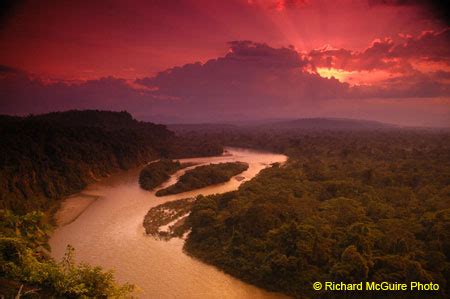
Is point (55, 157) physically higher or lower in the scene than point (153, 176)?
higher

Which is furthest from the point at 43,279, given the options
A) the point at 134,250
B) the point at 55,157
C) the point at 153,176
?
the point at 55,157

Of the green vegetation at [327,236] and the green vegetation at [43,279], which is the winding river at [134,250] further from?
the green vegetation at [43,279]

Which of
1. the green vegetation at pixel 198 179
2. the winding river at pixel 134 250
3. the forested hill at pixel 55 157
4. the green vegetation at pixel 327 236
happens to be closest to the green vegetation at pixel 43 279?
the winding river at pixel 134 250

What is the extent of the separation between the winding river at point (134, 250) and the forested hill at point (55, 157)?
3.64m

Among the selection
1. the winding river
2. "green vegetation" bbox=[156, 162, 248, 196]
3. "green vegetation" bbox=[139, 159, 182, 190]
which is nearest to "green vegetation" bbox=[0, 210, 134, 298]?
the winding river

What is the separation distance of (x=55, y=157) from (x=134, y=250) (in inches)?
1183

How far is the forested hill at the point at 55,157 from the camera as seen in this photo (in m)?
39.9

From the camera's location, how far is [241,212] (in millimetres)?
28703

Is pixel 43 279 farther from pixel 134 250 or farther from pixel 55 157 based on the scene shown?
pixel 55 157

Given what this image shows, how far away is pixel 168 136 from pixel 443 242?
95931mm

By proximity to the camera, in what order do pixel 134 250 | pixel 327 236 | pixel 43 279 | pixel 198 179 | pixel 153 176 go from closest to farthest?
pixel 43 279 → pixel 327 236 → pixel 134 250 → pixel 198 179 → pixel 153 176

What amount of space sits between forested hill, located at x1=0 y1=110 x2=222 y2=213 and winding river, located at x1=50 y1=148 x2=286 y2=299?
364 centimetres

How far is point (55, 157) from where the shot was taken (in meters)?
51.2

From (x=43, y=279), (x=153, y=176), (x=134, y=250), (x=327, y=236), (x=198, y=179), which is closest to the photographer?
(x=43, y=279)
